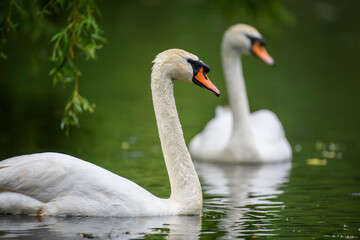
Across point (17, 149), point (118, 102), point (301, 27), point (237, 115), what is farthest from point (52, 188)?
point (301, 27)

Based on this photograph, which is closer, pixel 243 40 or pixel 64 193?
pixel 64 193

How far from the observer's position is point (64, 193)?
316 inches

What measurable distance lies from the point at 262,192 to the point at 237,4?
22.9ft

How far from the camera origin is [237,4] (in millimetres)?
16703

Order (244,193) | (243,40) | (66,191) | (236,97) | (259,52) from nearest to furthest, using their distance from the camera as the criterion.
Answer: (66,191) → (244,193) → (236,97) → (243,40) → (259,52)

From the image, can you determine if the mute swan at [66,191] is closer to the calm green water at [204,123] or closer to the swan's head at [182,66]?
the calm green water at [204,123]

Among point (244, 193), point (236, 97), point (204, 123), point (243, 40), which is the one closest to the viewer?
point (244, 193)

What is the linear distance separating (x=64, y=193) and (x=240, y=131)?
6046mm

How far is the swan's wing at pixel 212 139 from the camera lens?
45.6 ft

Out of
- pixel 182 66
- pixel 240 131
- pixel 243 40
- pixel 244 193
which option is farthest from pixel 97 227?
pixel 243 40

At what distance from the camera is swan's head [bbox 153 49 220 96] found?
861 centimetres

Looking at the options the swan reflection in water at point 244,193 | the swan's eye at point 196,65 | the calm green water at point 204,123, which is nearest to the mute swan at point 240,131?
the swan reflection in water at point 244,193

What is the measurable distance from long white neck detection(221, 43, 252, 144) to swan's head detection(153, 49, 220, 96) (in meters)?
5.02

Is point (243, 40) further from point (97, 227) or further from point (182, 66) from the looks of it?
point (97, 227)
